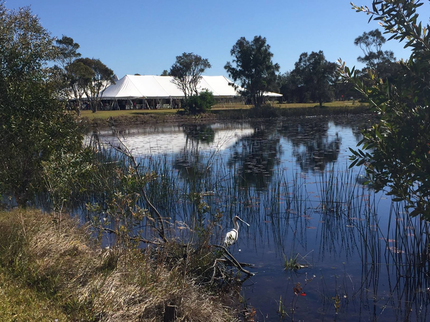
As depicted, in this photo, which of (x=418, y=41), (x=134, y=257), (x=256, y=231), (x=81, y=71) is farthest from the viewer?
(x=81, y=71)

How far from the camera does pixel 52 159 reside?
6.94 metres

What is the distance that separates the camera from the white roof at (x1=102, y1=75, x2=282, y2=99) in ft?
174

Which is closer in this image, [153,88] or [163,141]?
[163,141]

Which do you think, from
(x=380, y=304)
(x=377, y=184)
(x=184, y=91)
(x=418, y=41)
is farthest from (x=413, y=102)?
(x=184, y=91)

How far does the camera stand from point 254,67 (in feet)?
179

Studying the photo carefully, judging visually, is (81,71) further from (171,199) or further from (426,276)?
(426,276)

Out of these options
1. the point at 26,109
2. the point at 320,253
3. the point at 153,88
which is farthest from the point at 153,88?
the point at 320,253

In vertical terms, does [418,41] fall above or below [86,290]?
above

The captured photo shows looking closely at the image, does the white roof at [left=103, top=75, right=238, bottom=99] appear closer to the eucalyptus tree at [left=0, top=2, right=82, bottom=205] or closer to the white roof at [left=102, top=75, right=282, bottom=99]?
the white roof at [left=102, top=75, right=282, bottom=99]

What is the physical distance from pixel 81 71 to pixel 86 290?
147ft

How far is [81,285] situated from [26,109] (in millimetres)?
3796

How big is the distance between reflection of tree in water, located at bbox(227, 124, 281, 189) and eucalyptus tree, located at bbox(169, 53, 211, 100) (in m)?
34.0

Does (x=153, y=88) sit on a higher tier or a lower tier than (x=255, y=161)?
higher

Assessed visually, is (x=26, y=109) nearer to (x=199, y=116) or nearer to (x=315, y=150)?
(x=315, y=150)
